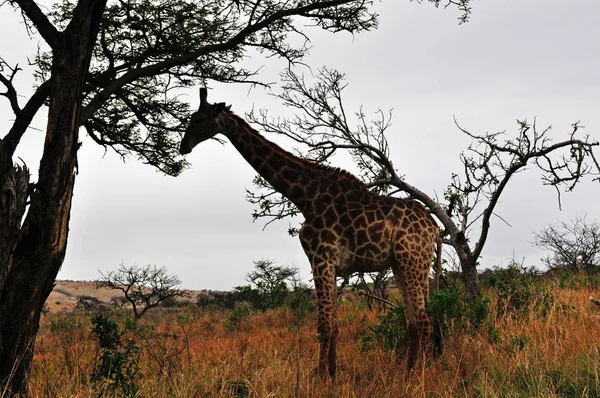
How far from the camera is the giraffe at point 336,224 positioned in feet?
22.3

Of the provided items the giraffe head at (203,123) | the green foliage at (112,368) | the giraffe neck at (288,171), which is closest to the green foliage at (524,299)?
the giraffe neck at (288,171)

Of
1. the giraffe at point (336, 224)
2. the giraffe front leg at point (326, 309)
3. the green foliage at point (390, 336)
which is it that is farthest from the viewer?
the green foliage at point (390, 336)

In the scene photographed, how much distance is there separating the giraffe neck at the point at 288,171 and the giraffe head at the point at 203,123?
0.11m

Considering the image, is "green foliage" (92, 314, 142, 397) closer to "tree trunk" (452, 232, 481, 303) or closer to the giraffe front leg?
the giraffe front leg

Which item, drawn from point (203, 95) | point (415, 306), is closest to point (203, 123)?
point (203, 95)

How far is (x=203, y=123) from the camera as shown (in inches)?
294

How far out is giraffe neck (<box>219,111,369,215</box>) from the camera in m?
7.20

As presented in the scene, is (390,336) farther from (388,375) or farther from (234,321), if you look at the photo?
(234,321)

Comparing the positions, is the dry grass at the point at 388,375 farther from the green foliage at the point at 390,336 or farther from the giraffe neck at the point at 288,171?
the giraffe neck at the point at 288,171

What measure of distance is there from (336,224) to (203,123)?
2122 mm

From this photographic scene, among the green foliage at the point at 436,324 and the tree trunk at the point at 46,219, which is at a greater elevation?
the tree trunk at the point at 46,219

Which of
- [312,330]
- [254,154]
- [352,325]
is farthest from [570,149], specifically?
[254,154]

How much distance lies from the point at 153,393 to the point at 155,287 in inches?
853

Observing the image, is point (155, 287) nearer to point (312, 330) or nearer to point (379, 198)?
point (312, 330)
